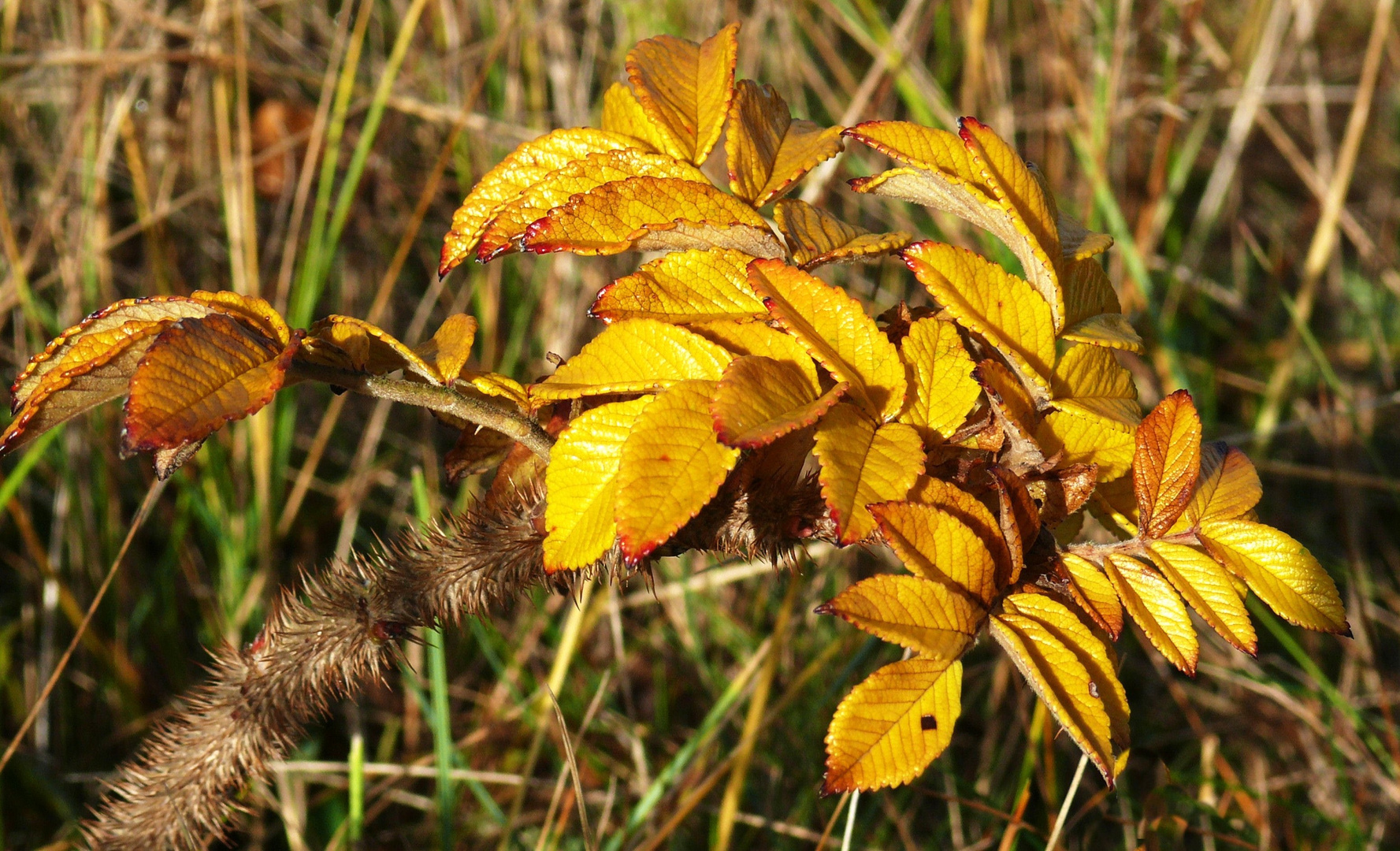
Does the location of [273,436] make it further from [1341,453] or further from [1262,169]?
[1262,169]

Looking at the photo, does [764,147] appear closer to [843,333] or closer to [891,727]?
[843,333]

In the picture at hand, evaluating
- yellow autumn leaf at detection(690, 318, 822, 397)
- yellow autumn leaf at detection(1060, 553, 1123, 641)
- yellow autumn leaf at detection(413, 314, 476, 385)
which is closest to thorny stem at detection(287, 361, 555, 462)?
yellow autumn leaf at detection(413, 314, 476, 385)

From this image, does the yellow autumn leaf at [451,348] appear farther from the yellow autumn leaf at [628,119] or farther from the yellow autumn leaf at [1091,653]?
the yellow autumn leaf at [1091,653]

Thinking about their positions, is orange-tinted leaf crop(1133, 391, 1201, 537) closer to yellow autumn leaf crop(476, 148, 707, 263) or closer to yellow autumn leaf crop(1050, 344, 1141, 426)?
yellow autumn leaf crop(1050, 344, 1141, 426)

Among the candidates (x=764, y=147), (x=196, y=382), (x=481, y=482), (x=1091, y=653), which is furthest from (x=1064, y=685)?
(x=481, y=482)

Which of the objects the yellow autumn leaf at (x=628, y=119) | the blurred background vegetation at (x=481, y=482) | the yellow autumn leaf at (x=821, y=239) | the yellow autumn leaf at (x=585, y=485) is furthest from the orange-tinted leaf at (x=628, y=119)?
the blurred background vegetation at (x=481, y=482)
